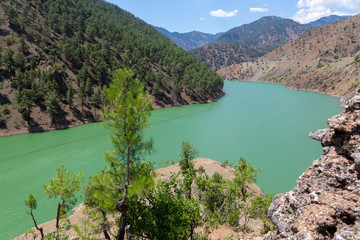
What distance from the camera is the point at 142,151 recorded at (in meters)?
9.70

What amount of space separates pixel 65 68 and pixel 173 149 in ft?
178

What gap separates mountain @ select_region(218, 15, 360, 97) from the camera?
102688 mm

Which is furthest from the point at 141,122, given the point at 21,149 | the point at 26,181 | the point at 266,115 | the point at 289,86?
the point at 289,86

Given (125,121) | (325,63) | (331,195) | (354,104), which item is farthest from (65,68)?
(325,63)

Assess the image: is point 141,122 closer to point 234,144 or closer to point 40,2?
point 234,144

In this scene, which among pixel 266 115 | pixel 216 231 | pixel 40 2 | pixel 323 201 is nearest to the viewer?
pixel 323 201

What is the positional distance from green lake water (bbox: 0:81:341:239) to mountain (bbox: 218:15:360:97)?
54.8m

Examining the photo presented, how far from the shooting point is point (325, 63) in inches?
5955

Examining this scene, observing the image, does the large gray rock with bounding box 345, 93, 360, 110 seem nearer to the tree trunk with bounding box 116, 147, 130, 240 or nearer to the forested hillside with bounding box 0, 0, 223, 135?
the tree trunk with bounding box 116, 147, 130, 240

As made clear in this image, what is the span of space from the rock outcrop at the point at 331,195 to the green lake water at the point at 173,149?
57.7ft

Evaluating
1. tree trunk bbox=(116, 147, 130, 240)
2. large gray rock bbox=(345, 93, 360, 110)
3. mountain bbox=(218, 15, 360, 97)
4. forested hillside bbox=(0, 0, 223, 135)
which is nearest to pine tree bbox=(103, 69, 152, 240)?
tree trunk bbox=(116, 147, 130, 240)

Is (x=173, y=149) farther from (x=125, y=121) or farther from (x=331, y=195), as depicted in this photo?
(x=331, y=195)

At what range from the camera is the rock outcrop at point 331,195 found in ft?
21.2

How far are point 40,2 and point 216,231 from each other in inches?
4967
